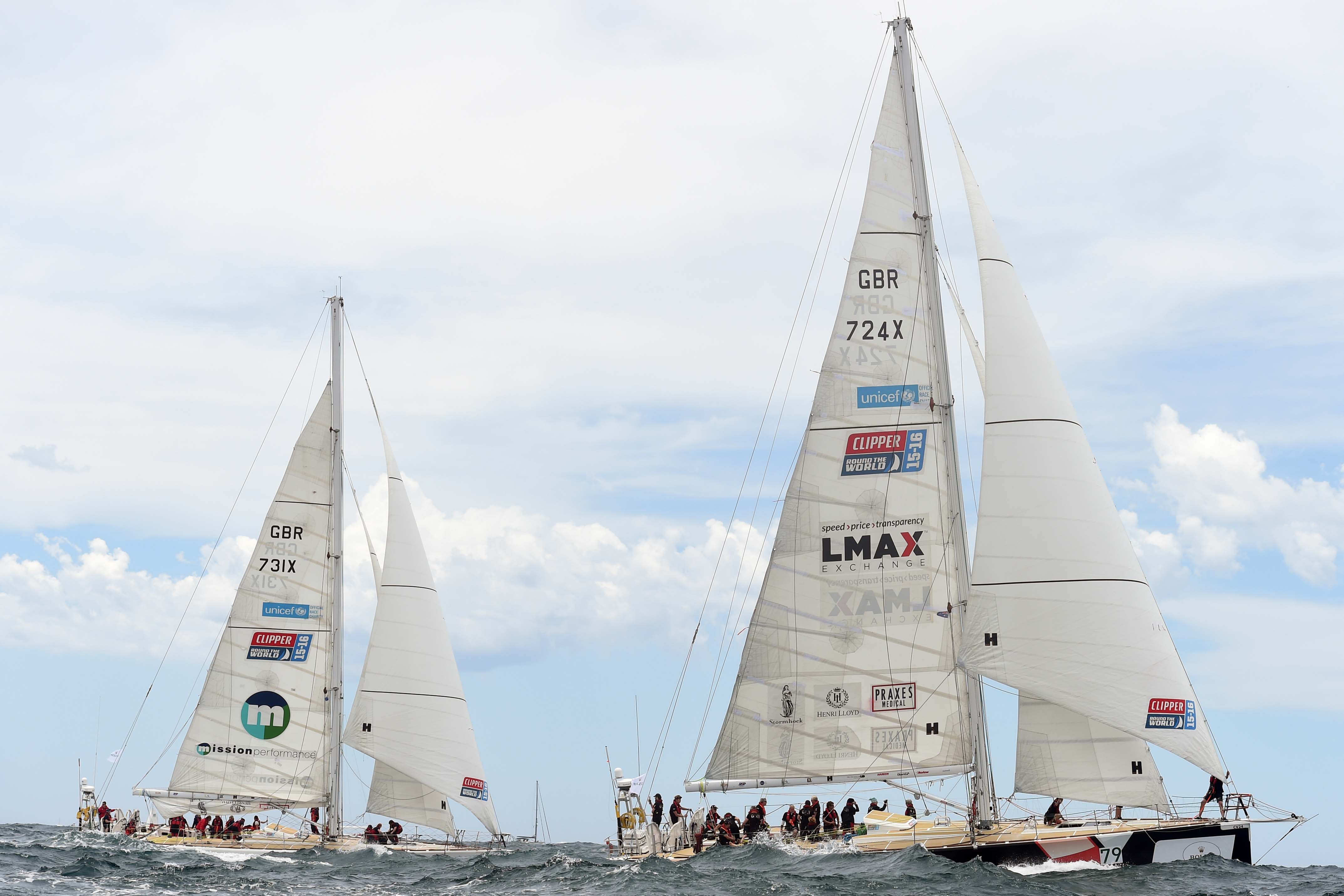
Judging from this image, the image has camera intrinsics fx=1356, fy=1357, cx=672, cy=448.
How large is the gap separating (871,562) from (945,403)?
3446 millimetres

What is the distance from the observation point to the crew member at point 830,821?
84.5 feet

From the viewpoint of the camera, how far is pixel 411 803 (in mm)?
34656

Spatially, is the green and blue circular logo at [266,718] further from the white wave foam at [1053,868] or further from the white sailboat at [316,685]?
the white wave foam at [1053,868]

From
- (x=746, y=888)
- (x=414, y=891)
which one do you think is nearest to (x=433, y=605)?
(x=414, y=891)

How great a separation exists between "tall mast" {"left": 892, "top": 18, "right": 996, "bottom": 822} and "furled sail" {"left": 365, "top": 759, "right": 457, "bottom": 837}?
14935 millimetres

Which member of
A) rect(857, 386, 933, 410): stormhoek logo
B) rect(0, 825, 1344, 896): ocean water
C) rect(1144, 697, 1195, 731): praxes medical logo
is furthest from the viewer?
rect(857, 386, 933, 410): stormhoek logo

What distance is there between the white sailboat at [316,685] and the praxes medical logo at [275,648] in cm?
3

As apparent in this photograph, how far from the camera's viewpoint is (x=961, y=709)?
84.3 ft

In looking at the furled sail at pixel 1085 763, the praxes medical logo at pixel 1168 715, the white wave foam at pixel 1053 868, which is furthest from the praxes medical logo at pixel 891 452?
the white wave foam at pixel 1053 868

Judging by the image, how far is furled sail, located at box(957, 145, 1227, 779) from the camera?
23.6m

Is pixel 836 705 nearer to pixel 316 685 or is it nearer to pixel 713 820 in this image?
pixel 713 820

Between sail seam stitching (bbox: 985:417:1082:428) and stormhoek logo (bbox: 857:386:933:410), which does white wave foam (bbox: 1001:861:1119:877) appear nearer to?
sail seam stitching (bbox: 985:417:1082:428)

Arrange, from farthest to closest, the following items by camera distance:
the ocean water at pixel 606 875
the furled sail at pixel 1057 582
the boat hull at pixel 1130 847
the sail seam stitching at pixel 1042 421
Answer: the sail seam stitching at pixel 1042 421 → the furled sail at pixel 1057 582 → the boat hull at pixel 1130 847 → the ocean water at pixel 606 875

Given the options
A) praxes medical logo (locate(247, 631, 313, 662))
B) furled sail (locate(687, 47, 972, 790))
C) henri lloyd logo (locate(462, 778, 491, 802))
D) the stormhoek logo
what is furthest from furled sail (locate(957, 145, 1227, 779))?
praxes medical logo (locate(247, 631, 313, 662))
